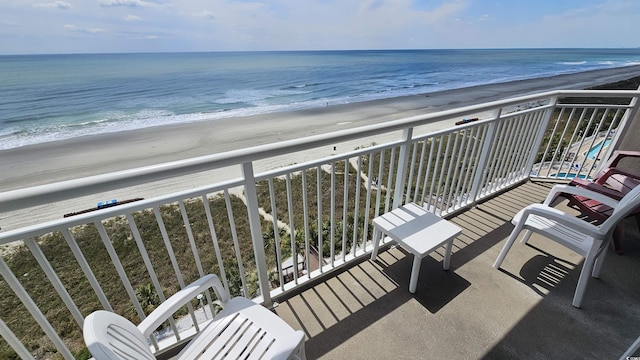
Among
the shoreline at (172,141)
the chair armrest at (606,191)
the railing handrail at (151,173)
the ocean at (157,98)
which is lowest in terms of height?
the shoreline at (172,141)

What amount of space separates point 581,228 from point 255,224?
6.45 ft

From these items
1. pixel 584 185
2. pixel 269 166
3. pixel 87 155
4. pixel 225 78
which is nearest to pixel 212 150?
pixel 269 166

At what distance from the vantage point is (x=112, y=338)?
0.81 meters

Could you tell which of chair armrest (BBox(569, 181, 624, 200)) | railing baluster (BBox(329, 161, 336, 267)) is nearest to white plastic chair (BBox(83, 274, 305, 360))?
railing baluster (BBox(329, 161, 336, 267))

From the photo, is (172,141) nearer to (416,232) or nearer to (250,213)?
(250,213)

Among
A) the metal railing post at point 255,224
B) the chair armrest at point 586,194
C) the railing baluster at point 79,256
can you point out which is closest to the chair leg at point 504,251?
the chair armrest at point 586,194

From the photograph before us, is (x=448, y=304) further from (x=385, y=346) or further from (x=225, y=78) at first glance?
(x=225, y=78)

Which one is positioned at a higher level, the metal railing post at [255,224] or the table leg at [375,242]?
the metal railing post at [255,224]

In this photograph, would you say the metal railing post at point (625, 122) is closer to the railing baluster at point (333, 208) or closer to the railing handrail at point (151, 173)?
the railing handrail at point (151, 173)

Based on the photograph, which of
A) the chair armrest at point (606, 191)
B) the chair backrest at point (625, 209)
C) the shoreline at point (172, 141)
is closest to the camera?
the chair backrest at point (625, 209)

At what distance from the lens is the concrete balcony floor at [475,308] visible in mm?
1558

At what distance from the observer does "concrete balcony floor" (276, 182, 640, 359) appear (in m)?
1.56

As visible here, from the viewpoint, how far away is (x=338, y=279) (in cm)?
205

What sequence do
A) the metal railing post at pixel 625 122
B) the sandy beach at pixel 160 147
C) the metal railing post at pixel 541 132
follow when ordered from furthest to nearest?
the sandy beach at pixel 160 147 < the metal railing post at pixel 541 132 < the metal railing post at pixel 625 122
